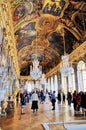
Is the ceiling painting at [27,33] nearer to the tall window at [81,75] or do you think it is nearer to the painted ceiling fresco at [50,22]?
the painted ceiling fresco at [50,22]

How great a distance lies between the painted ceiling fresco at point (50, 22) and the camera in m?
12.6

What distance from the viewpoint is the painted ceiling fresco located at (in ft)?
41.4

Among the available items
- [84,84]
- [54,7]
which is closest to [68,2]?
[54,7]

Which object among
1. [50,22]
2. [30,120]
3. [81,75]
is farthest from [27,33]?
[30,120]

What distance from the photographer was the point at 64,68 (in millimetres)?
13352

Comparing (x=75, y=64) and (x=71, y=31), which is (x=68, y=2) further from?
(x=75, y=64)

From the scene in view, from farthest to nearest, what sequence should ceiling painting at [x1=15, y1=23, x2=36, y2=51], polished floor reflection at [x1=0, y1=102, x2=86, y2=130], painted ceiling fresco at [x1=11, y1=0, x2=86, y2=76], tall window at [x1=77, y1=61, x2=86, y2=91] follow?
tall window at [x1=77, y1=61, x2=86, y2=91] → ceiling painting at [x1=15, y1=23, x2=36, y2=51] → painted ceiling fresco at [x1=11, y1=0, x2=86, y2=76] → polished floor reflection at [x1=0, y1=102, x2=86, y2=130]

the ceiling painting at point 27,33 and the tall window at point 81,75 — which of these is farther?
the tall window at point 81,75

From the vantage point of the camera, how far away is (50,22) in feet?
54.1

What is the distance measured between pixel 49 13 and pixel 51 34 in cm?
460

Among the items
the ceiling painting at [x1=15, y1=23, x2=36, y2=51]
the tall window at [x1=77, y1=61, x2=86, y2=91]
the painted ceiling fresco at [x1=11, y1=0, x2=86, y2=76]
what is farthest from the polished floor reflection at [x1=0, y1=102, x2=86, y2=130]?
the tall window at [x1=77, y1=61, x2=86, y2=91]

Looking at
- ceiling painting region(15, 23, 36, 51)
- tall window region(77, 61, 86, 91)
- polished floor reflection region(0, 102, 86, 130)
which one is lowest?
polished floor reflection region(0, 102, 86, 130)

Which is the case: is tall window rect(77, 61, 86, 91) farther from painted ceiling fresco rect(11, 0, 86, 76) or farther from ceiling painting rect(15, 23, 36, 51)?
ceiling painting rect(15, 23, 36, 51)

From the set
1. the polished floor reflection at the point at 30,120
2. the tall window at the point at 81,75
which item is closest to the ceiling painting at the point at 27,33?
the tall window at the point at 81,75
